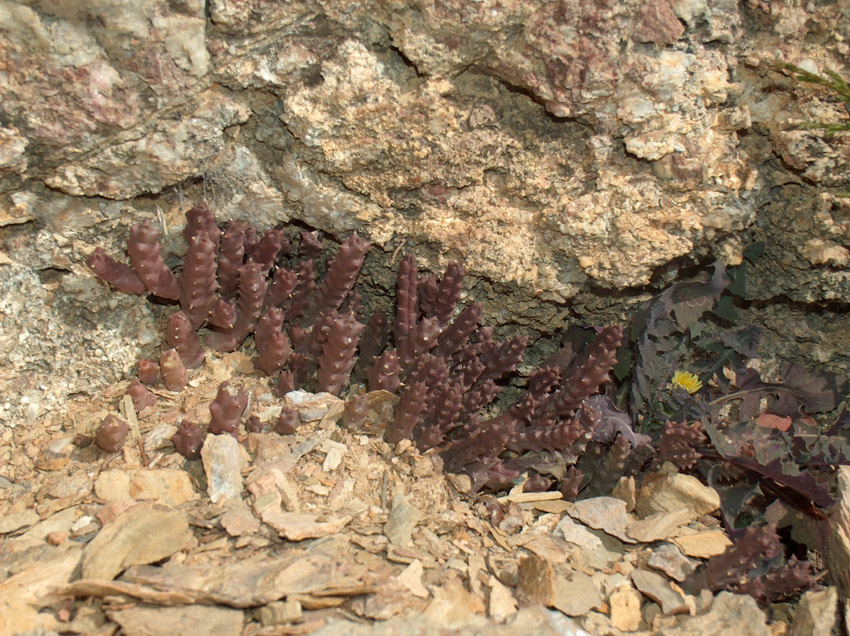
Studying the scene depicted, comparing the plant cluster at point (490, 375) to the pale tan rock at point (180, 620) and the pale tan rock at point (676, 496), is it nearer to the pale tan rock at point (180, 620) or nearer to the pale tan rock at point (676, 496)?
the pale tan rock at point (676, 496)

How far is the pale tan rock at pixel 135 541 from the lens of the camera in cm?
281

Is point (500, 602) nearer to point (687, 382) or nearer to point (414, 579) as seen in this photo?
point (414, 579)

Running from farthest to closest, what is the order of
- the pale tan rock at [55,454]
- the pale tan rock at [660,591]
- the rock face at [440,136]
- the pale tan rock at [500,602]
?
the pale tan rock at [55,454] < the rock face at [440,136] < the pale tan rock at [660,591] < the pale tan rock at [500,602]

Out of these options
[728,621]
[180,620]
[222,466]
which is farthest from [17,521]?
[728,621]

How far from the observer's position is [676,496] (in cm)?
375

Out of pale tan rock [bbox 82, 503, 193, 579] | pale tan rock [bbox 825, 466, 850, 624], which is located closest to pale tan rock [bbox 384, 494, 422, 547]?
pale tan rock [bbox 82, 503, 193, 579]

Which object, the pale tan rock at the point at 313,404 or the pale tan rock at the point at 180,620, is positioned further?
the pale tan rock at the point at 313,404

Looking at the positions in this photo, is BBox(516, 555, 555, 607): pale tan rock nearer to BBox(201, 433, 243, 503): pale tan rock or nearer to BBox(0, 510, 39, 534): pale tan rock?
BBox(201, 433, 243, 503): pale tan rock

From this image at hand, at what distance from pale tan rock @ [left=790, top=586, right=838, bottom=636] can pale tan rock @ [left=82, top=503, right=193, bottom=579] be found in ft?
8.73

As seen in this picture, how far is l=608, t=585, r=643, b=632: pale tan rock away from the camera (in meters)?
3.10

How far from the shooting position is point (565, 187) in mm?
3791

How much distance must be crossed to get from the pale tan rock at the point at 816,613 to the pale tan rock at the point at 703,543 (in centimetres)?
41

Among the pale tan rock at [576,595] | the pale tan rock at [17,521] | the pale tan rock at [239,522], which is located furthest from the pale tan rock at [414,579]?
the pale tan rock at [17,521]

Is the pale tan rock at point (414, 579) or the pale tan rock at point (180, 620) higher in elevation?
the pale tan rock at point (414, 579)
